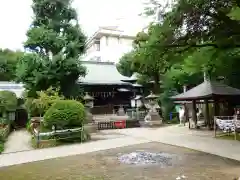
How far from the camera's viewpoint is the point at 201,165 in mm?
7898

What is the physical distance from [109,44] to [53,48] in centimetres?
3192

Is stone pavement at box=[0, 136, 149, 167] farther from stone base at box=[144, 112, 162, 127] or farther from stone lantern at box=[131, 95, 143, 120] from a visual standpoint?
stone lantern at box=[131, 95, 143, 120]

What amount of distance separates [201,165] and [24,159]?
244 inches

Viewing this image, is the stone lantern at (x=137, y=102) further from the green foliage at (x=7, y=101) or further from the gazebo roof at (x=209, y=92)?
the green foliage at (x=7, y=101)

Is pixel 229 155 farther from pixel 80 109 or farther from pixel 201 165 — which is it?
pixel 80 109

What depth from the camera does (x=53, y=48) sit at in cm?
2273

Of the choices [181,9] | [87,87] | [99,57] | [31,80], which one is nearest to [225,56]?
[181,9]

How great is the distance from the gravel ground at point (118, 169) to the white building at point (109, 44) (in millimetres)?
43480

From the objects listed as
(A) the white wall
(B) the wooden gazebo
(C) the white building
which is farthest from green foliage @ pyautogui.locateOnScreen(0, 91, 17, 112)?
(A) the white wall

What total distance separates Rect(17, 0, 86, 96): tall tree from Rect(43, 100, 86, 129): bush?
8886 mm

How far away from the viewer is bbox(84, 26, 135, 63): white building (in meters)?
53.2

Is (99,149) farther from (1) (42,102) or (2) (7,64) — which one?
(2) (7,64)

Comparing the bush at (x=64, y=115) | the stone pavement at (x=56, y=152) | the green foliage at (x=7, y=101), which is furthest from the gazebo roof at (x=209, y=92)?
the green foliage at (x=7, y=101)

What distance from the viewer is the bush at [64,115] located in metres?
13.3
